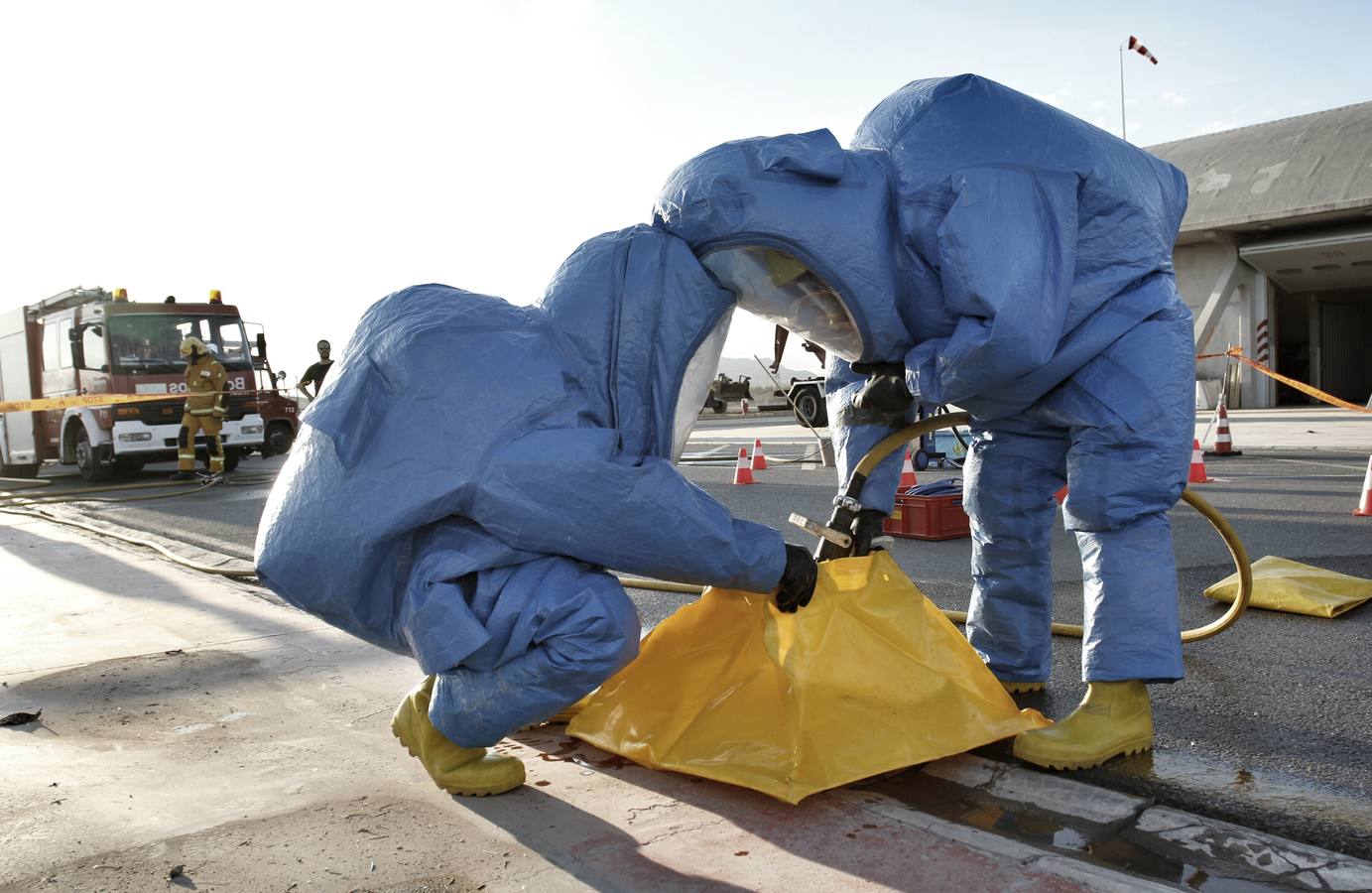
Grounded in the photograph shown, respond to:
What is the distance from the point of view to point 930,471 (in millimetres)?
10266

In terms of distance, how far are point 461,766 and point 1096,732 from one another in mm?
1525

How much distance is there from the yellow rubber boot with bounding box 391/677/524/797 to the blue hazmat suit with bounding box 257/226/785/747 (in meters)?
0.12

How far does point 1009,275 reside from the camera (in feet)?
7.80

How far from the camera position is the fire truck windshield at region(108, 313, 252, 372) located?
544 inches

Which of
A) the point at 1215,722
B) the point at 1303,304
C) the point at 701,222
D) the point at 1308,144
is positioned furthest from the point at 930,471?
the point at 1303,304

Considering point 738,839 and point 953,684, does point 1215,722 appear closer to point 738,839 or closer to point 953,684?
point 953,684

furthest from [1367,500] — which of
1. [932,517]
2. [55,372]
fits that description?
[55,372]

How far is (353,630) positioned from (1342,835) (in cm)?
215

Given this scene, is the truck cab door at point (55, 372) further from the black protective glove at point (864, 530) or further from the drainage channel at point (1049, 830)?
the drainage channel at point (1049, 830)

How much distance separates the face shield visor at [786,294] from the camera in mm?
2521

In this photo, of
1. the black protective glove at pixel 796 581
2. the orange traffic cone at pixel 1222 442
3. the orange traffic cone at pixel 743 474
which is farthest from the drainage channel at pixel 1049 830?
the orange traffic cone at pixel 1222 442

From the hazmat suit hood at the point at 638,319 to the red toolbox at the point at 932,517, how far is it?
12.8 feet

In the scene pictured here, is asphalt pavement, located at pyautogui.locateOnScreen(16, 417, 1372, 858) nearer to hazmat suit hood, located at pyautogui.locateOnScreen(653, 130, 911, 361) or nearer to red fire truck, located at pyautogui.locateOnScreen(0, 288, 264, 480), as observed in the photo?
hazmat suit hood, located at pyautogui.locateOnScreen(653, 130, 911, 361)

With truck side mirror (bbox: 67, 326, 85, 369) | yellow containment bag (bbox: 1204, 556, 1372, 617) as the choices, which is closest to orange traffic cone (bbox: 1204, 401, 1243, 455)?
yellow containment bag (bbox: 1204, 556, 1372, 617)
